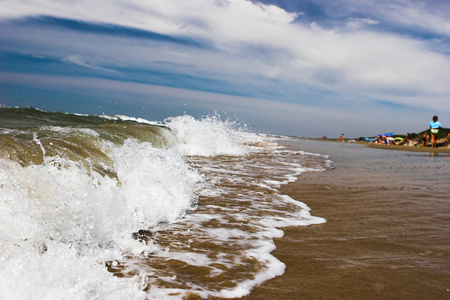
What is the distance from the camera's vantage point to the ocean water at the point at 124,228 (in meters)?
1.70

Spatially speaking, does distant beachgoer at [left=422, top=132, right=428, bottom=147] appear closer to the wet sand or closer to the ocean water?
the wet sand

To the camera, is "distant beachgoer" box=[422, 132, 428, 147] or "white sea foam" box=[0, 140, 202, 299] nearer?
"white sea foam" box=[0, 140, 202, 299]

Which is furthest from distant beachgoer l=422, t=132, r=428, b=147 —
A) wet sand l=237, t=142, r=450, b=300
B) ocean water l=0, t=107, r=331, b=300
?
ocean water l=0, t=107, r=331, b=300

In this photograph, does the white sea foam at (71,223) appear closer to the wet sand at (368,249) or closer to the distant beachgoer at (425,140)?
the wet sand at (368,249)

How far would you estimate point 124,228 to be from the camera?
99.9 inches

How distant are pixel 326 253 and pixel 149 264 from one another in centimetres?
126

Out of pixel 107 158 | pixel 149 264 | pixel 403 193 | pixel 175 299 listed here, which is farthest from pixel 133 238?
pixel 403 193

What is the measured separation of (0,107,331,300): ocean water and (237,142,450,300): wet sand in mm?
168

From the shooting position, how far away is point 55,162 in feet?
9.52

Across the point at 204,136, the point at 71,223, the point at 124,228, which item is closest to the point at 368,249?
the point at 124,228

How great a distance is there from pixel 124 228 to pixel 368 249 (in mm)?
1863

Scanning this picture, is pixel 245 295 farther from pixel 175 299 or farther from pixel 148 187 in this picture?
pixel 148 187

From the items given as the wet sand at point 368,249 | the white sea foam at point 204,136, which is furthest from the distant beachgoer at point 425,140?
the wet sand at point 368,249

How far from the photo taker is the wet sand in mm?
1864
